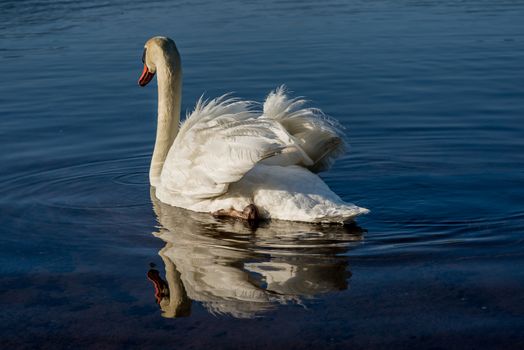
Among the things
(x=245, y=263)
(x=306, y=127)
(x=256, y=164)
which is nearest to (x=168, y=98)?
(x=306, y=127)

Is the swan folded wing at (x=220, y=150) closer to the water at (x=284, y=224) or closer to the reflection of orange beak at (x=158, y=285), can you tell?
the water at (x=284, y=224)

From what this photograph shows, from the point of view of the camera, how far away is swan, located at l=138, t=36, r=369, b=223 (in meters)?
7.37

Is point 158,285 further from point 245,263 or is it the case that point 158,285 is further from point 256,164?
point 256,164

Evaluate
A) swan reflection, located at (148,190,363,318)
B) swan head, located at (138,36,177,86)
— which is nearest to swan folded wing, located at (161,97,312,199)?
swan reflection, located at (148,190,363,318)

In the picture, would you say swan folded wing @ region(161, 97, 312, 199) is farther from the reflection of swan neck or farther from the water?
the reflection of swan neck

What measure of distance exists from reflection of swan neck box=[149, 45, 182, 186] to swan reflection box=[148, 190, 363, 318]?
136cm

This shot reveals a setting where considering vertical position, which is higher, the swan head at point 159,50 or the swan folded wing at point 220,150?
the swan head at point 159,50

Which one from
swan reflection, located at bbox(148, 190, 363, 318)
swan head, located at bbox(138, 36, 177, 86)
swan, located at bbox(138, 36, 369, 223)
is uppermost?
swan head, located at bbox(138, 36, 177, 86)

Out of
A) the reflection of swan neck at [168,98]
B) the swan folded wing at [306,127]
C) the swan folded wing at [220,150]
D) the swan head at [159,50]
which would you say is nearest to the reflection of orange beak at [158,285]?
the swan folded wing at [220,150]

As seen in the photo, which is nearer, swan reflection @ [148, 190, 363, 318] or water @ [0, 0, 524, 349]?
water @ [0, 0, 524, 349]

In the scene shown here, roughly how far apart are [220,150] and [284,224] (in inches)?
30.7

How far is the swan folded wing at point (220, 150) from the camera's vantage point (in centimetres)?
728

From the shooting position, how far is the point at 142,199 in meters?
8.78

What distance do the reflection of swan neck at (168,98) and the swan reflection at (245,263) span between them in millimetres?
1355
